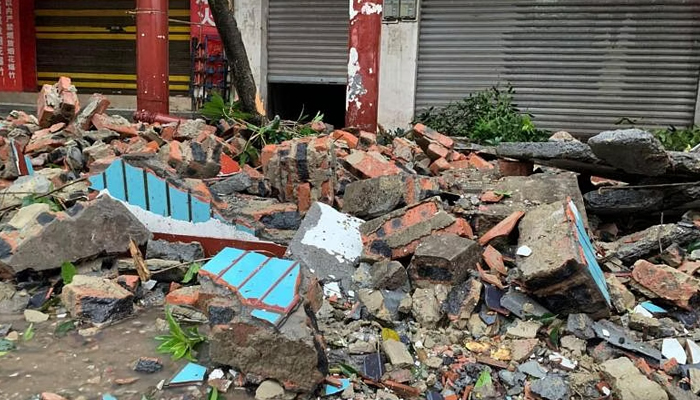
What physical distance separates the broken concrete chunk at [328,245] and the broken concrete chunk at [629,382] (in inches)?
52.5

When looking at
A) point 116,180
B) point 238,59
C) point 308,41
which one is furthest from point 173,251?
point 308,41

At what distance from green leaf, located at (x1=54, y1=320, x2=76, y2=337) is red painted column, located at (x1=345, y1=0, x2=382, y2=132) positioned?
4.36 m

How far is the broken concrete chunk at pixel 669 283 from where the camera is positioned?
2.76 m

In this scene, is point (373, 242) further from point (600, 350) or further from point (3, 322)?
point (3, 322)

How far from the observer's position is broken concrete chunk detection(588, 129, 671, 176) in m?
3.20

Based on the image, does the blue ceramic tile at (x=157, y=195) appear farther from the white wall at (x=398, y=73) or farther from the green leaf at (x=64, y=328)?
the white wall at (x=398, y=73)

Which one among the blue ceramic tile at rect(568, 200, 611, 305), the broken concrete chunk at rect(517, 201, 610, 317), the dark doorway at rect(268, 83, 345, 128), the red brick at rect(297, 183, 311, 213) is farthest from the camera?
the dark doorway at rect(268, 83, 345, 128)

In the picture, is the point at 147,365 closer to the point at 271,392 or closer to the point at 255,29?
the point at 271,392

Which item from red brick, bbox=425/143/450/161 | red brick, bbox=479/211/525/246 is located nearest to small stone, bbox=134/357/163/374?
red brick, bbox=479/211/525/246

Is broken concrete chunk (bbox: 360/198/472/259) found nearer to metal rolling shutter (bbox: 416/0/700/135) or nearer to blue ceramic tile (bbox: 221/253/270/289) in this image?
blue ceramic tile (bbox: 221/253/270/289)

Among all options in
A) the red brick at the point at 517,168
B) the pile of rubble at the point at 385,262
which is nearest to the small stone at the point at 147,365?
the pile of rubble at the point at 385,262

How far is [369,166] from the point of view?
13.3 ft

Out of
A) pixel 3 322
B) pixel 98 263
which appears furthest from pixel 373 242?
pixel 3 322

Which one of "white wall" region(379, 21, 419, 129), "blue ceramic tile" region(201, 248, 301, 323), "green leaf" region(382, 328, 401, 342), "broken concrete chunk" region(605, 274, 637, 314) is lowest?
"green leaf" region(382, 328, 401, 342)
